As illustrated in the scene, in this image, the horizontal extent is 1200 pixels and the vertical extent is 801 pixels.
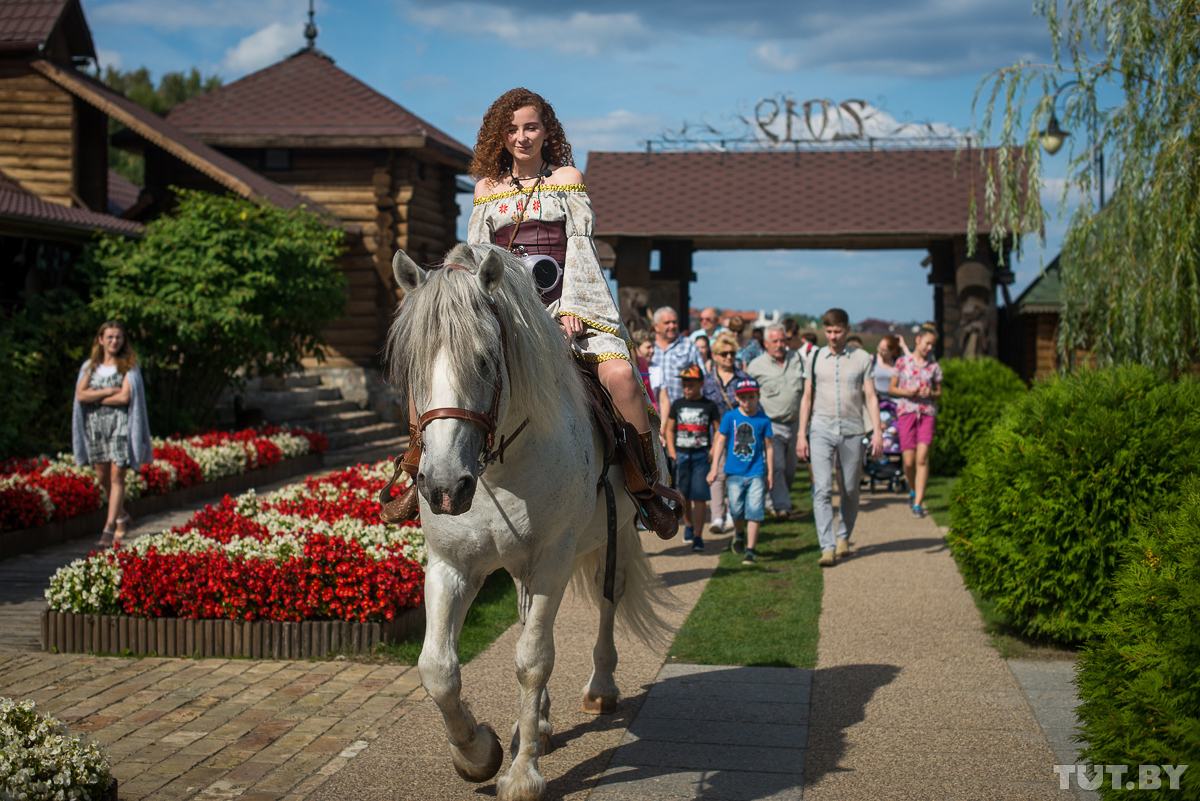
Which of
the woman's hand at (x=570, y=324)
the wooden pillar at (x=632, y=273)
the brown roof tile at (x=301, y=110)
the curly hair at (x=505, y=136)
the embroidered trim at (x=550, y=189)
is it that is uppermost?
the brown roof tile at (x=301, y=110)

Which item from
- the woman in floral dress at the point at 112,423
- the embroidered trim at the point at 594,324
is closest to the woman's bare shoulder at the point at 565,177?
the embroidered trim at the point at 594,324

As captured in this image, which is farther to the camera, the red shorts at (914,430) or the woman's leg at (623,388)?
the red shorts at (914,430)

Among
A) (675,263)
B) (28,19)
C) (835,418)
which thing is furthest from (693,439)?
(28,19)

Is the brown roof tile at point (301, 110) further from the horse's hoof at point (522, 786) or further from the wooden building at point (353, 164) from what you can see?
the horse's hoof at point (522, 786)

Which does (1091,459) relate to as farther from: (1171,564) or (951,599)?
(1171,564)

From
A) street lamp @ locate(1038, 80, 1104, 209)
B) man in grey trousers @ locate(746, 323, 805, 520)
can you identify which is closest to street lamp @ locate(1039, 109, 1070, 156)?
street lamp @ locate(1038, 80, 1104, 209)

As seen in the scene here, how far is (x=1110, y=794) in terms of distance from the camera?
11.0 ft

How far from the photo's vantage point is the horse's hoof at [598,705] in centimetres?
534

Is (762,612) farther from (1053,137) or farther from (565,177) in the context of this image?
(1053,137)

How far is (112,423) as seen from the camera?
9742mm

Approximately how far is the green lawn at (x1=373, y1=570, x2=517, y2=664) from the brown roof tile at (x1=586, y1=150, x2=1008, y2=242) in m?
12.3

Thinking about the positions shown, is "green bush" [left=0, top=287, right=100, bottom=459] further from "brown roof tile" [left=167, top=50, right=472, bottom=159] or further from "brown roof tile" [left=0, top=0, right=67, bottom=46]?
"brown roof tile" [left=167, top=50, right=472, bottom=159]

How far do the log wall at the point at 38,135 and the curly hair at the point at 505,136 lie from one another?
52.5ft

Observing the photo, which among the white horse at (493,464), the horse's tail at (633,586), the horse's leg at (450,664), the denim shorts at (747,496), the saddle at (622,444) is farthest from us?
the denim shorts at (747,496)
